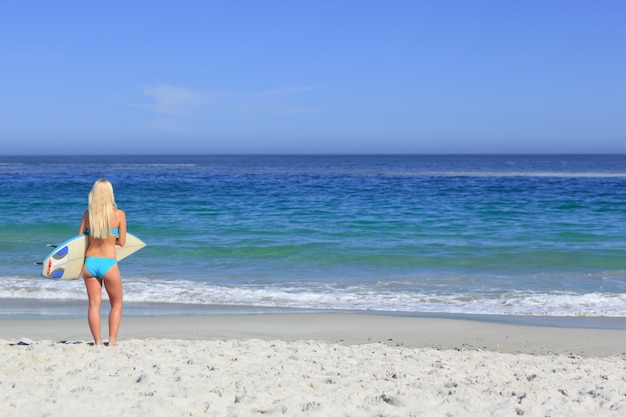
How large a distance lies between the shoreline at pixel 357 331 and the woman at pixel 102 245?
1051 mm

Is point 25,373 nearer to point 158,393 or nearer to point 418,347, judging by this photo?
point 158,393

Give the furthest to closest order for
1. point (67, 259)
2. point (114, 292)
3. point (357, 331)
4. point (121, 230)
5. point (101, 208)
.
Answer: point (357, 331) < point (114, 292) < point (67, 259) < point (121, 230) < point (101, 208)

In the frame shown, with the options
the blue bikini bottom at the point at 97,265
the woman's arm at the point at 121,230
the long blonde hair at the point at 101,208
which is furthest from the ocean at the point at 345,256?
the long blonde hair at the point at 101,208

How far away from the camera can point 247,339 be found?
751 centimetres

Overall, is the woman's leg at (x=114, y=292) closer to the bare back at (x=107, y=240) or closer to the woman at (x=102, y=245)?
the woman at (x=102, y=245)

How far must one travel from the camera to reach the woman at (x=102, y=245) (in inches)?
238

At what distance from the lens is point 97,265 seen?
20.6 feet

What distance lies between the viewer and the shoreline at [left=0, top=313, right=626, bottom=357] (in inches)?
289

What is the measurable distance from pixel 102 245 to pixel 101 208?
0.40 metres

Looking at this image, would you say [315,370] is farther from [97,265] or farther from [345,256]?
[345,256]

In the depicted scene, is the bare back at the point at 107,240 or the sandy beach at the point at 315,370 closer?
the sandy beach at the point at 315,370

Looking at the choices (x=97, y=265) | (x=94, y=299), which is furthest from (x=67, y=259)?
(x=94, y=299)

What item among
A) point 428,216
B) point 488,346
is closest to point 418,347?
point 488,346

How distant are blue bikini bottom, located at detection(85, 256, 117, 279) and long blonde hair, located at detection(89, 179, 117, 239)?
0.25 metres
